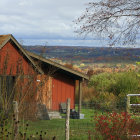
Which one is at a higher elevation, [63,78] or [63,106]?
[63,78]

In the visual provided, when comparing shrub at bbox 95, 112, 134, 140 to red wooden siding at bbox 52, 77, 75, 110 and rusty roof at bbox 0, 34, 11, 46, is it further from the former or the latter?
red wooden siding at bbox 52, 77, 75, 110

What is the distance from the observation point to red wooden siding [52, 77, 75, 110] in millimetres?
26391

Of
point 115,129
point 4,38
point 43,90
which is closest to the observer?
point 115,129

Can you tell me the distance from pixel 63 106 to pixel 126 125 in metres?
14.8

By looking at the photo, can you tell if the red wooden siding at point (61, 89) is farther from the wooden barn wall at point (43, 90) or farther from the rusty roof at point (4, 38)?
the rusty roof at point (4, 38)

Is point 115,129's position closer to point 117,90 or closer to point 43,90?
point 43,90

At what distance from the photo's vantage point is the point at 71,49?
→ 9212 centimetres

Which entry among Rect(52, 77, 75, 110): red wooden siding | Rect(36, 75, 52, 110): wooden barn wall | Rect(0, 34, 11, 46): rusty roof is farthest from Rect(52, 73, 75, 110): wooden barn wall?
Rect(0, 34, 11, 46): rusty roof

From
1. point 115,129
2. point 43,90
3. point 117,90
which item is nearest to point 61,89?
point 43,90

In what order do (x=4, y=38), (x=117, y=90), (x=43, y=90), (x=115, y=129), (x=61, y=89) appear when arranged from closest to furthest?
Answer: 1. (x=115, y=129)
2. (x=4, y=38)
3. (x=43, y=90)
4. (x=61, y=89)
5. (x=117, y=90)

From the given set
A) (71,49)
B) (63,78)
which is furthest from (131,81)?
(71,49)

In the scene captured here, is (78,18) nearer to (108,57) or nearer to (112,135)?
(112,135)

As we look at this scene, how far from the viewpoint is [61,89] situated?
87.7ft

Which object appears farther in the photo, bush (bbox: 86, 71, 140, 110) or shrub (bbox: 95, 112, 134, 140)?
bush (bbox: 86, 71, 140, 110)
